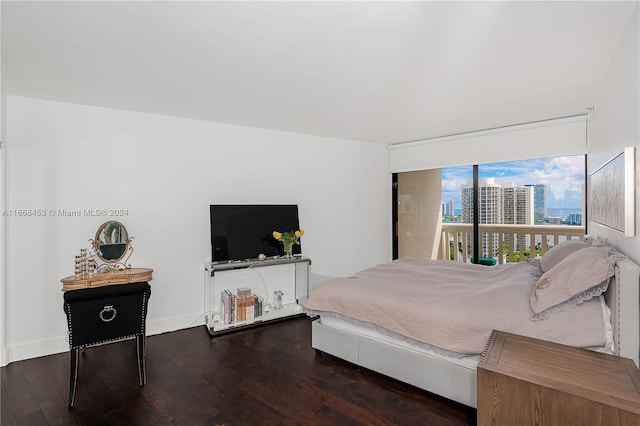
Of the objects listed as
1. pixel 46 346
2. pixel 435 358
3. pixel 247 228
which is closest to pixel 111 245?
pixel 46 346

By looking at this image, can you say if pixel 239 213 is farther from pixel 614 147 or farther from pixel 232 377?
pixel 614 147

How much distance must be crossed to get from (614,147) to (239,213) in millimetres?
3628

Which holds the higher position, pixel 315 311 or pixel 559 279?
pixel 559 279

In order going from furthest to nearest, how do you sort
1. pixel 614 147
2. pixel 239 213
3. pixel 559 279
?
pixel 239 213
pixel 614 147
pixel 559 279

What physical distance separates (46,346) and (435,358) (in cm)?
358

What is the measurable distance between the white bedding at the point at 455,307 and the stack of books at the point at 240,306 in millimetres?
1153

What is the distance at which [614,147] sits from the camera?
2.41 metres

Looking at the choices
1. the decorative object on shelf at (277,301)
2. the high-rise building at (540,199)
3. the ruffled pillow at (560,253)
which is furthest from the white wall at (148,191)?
the ruffled pillow at (560,253)

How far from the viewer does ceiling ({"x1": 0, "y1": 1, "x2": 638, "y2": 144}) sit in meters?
1.82

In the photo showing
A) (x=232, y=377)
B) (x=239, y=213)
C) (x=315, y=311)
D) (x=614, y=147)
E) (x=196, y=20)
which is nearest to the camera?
(x=196, y=20)

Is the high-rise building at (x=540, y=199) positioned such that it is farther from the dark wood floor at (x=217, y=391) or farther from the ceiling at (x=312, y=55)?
the dark wood floor at (x=217, y=391)

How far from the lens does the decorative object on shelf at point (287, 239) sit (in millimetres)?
4301

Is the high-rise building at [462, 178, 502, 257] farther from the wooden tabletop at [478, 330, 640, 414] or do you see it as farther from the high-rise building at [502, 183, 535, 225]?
the wooden tabletop at [478, 330, 640, 414]

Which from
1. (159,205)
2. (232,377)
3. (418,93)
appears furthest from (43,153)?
(418,93)
